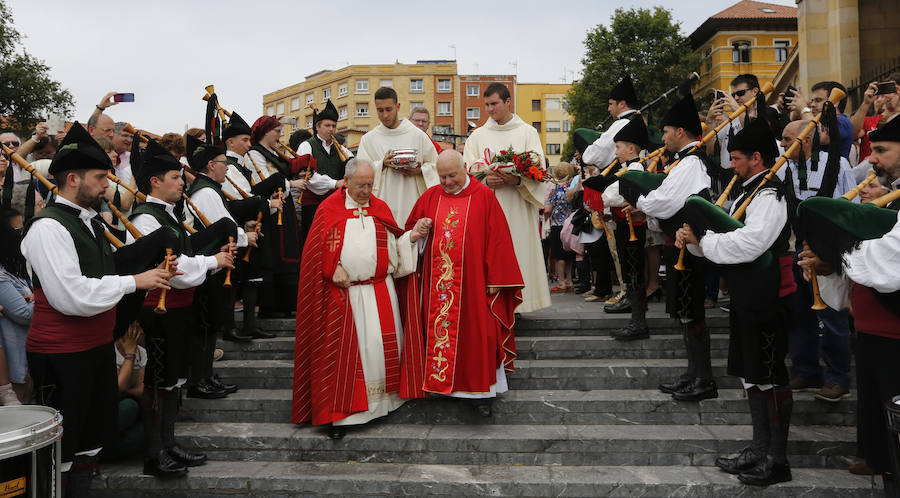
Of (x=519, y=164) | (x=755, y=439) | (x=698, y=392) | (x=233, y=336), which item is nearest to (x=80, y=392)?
(x=233, y=336)

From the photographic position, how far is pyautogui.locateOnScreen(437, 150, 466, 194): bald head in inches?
232

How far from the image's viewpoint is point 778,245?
475 cm

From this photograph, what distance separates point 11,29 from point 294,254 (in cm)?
2760

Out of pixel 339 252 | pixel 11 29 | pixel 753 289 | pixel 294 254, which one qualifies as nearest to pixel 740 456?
pixel 753 289

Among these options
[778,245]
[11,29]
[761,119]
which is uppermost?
[11,29]

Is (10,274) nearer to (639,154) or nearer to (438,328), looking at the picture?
(438,328)

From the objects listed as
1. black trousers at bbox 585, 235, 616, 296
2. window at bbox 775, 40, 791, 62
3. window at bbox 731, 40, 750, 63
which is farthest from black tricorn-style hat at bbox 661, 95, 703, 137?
window at bbox 775, 40, 791, 62

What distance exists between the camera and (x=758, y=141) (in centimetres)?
474

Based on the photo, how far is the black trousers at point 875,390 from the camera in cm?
366

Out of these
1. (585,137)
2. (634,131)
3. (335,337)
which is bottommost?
(335,337)

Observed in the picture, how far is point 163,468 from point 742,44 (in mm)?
49529

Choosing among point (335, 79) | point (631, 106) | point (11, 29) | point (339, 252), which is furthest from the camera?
point (335, 79)

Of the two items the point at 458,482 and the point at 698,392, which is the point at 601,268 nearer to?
the point at 698,392

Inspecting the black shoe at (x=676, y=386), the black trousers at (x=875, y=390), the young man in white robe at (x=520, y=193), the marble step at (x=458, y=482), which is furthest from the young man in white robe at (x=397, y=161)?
the black trousers at (x=875, y=390)
